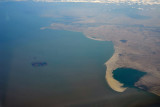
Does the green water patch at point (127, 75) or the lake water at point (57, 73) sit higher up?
the lake water at point (57, 73)

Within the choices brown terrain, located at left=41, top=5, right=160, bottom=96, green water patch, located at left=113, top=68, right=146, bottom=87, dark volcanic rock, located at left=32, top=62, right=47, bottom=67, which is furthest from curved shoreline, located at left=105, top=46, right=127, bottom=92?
dark volcanic rock, located at left=32, top=62, right=47, bottom=67

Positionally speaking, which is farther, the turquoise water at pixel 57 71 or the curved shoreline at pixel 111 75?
the curved shoreline at pixel 111 75

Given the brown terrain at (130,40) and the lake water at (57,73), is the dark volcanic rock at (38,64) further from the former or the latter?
the brown terrain at (130,40)

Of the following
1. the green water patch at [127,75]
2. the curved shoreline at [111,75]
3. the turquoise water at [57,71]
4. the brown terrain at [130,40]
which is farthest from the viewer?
the brown terrain at [130,40]

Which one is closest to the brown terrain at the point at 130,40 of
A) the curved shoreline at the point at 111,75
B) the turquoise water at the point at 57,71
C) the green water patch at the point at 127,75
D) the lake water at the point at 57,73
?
the curved shoreline at the point at 111,75

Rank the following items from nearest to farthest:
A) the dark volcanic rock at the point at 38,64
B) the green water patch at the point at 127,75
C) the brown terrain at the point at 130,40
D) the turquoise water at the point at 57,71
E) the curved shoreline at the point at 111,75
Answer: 1. the turquoise water at the point at 57,71
2. the curved shoreline at the point at 111,75
3. the green water patch at the point at 127,75
4. the brown terrain at the point at 130,40
5. the dark volcanic rock at the point at 38,64

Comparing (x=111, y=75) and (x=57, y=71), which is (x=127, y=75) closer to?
(x=111, y=75)

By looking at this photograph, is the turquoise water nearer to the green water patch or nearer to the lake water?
the lake water
